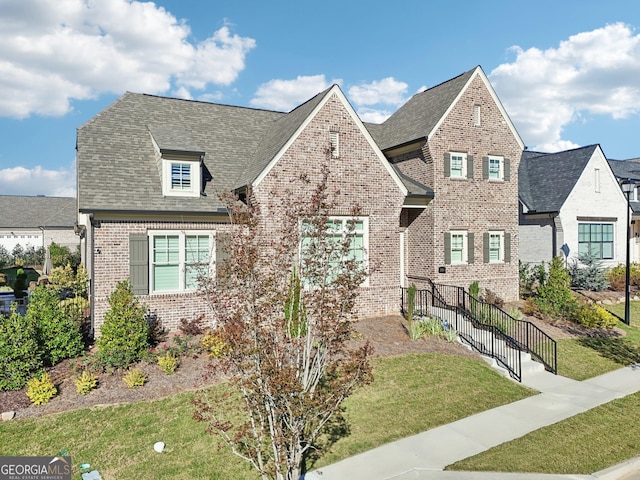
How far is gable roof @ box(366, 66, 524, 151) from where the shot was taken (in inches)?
731

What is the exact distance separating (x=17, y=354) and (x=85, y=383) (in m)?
1.79

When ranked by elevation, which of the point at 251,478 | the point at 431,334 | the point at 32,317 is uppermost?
the point at 32,317

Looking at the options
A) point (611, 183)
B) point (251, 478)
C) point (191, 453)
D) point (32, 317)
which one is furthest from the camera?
point (611, 183)

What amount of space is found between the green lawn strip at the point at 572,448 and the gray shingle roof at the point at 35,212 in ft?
166

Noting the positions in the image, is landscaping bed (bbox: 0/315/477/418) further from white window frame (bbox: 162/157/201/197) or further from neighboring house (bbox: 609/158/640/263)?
neighboring house (bbox: 609/158/640/263)

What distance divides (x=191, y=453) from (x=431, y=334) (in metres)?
8.68

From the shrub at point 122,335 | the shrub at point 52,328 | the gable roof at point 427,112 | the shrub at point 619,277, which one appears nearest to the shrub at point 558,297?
the gable roof at point 427,112

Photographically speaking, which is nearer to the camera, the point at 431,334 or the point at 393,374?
the point at 393,374

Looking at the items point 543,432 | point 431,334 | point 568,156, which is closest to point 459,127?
point 431,334

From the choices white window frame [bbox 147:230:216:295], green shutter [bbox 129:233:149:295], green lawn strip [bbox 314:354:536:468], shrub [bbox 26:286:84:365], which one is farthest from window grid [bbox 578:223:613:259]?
shrub [bbox 26:286:84:365]

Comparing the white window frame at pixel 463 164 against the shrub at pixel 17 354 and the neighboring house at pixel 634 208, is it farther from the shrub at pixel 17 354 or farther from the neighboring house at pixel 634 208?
the shrub at pixel 17 354

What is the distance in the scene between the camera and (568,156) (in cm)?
2584

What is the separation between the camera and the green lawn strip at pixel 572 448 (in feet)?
23.9

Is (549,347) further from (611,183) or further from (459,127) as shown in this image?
(611,183)
